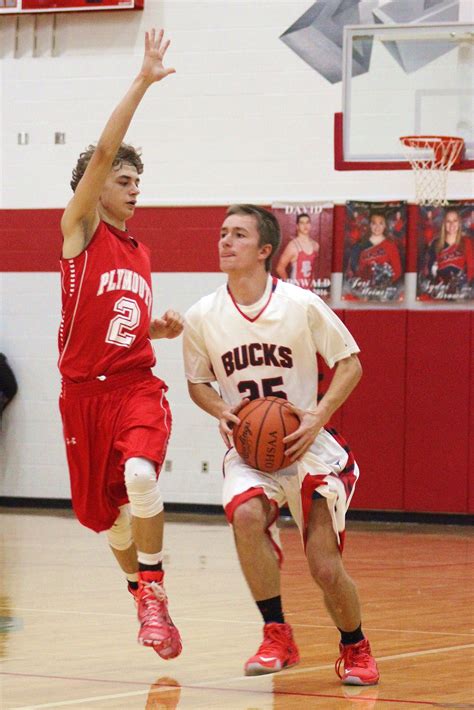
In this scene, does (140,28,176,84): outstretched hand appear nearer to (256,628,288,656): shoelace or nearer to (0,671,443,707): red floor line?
(256,628,288,656): shoelace

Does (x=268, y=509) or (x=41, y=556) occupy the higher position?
(x=268, y=509)

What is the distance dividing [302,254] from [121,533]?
24.6ft

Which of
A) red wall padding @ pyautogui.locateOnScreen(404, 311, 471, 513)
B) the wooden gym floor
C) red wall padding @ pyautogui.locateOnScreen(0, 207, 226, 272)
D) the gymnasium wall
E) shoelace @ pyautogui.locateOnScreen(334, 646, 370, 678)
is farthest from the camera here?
red wall padding @ pyautogui.locateOnScreen(0, 207, 226, 272)

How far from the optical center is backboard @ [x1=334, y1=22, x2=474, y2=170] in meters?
10.7

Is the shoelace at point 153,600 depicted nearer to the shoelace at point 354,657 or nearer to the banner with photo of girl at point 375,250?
the shoelace at point 354,657

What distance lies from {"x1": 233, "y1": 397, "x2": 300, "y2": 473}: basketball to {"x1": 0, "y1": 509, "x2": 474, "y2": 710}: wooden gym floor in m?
0.83

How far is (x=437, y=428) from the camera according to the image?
41.2 ft

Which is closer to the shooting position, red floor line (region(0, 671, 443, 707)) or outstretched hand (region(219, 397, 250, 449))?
red floor line (region(0, 671, 443, 707))

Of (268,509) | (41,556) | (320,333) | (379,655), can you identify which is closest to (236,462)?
(268,509)

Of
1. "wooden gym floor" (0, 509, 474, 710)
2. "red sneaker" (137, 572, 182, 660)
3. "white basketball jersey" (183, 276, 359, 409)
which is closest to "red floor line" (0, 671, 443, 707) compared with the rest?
"wooden gym floor" (0, 509, 474, 710)

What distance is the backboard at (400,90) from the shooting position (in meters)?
10.7

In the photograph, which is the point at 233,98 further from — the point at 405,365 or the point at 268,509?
the point at 268,509

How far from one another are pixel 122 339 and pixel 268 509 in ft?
3.32

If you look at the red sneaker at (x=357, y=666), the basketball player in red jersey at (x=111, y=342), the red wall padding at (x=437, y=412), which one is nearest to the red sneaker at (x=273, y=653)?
the red sneaker at (x=357, y=666)
